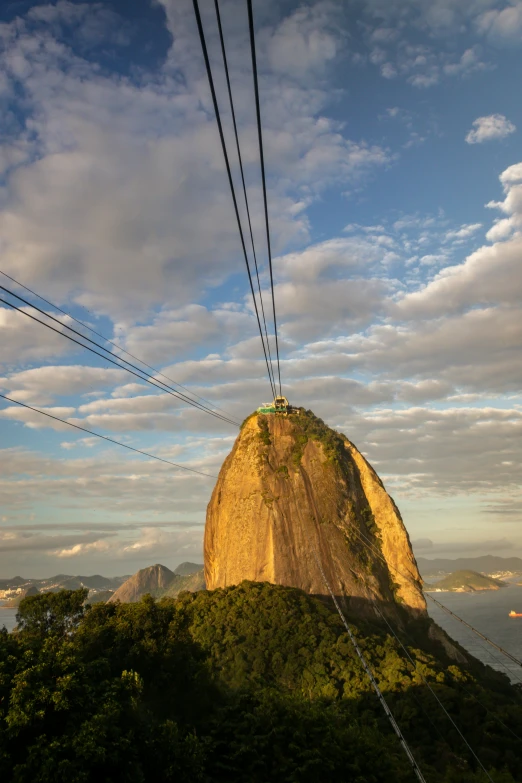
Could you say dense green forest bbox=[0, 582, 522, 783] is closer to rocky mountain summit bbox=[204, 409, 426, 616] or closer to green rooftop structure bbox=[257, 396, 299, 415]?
rocky mountain summit bbox=[204, 409, 426, 616]

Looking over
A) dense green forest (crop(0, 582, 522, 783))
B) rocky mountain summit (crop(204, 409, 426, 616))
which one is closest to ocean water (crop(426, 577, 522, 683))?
rocky mountain summit (crop(204, 409, 426, 616))

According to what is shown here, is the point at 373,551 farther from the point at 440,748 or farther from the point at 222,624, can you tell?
the point at 440,748

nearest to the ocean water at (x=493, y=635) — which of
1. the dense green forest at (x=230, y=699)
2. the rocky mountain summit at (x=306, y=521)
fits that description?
the rocky mountain summit at (x=306, y=521)

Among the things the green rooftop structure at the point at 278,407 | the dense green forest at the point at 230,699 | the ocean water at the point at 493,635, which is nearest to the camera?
the dense green forest at the point at 230,699

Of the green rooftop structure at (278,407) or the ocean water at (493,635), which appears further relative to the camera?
the ocean water at (493,635)

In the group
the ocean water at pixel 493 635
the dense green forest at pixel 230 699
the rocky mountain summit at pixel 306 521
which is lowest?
the ocean water at pixel 493 635

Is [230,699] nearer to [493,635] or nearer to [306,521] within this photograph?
[306,521]

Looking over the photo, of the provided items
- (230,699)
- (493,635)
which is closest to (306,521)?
Result: (230,699)

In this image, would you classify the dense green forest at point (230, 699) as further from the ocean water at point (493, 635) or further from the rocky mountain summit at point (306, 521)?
the ocean water at point (493, 635)
